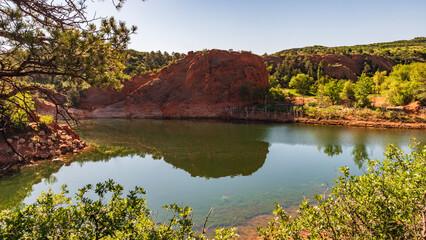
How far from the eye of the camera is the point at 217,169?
1816 centimetres

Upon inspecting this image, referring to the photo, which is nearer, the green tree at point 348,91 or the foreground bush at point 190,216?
the foreground bush at point 190,216

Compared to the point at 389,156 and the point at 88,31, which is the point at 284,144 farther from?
the point at 88,31

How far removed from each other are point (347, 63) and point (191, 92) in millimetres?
58687

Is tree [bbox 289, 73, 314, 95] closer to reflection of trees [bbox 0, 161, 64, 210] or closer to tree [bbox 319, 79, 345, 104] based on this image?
tree [bbox 319, 79, 345, 104]

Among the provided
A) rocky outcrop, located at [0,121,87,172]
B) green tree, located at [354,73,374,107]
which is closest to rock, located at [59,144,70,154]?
rocky outcrop, located at [0,121,87,172]

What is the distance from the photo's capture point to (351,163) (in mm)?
18719

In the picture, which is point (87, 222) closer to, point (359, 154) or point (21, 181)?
point (21, 181)

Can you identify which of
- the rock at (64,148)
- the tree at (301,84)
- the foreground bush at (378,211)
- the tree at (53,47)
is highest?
the tree at (301,84)

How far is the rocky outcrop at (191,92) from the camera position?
51.4m

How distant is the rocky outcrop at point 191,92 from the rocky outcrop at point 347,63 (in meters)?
32.5

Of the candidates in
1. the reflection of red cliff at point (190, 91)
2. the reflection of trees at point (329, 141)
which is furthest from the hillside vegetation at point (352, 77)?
the reflection of red cliff at point (190, 91)

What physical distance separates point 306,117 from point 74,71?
1642 inches

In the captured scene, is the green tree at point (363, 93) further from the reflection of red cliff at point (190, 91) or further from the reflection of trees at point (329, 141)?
the reflection of red cliff at point (190, 91)

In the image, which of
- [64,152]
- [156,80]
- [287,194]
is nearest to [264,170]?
[287,194]
